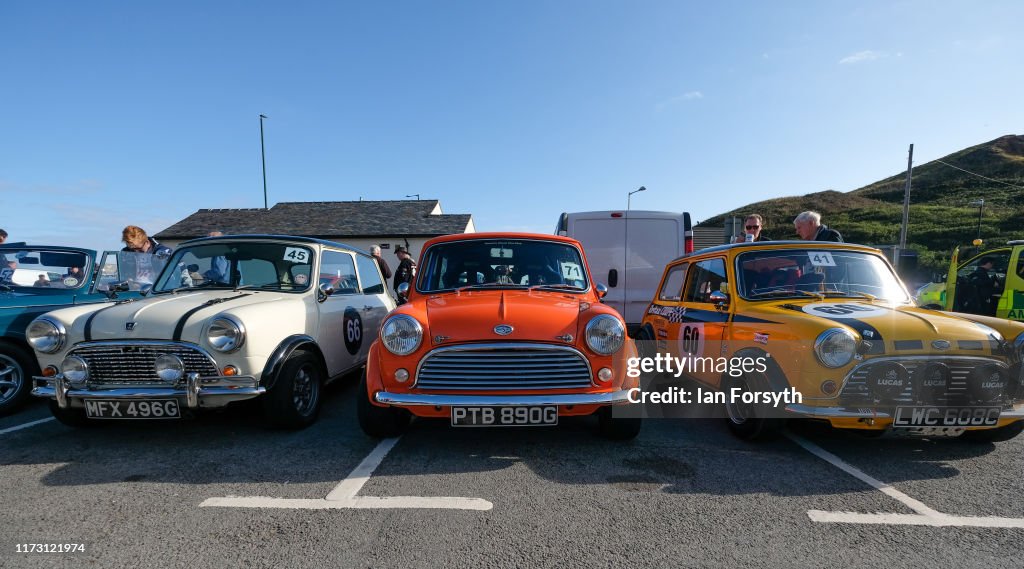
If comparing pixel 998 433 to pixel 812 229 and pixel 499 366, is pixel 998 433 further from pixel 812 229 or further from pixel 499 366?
pixel 499 366

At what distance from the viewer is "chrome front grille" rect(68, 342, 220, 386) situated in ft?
11.3

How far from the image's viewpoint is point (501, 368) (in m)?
3.24

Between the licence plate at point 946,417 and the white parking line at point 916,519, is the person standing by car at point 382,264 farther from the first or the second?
the licence plate at point 946,417

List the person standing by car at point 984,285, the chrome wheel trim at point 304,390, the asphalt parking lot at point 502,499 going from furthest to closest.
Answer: the person standing by car at point 984,285 < the chrome wheel trim at point 304,390 < the asphalt parking lot at point 502,499

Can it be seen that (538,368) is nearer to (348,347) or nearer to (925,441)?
(348,347)

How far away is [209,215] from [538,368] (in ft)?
Result: 104

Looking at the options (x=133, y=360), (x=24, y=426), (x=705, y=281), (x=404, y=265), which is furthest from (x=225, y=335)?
(x=404, y=265)

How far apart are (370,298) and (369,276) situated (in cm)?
39

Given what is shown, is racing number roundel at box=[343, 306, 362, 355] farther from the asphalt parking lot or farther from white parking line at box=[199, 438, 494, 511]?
white parking line at box=[199, 438, 494, 511]

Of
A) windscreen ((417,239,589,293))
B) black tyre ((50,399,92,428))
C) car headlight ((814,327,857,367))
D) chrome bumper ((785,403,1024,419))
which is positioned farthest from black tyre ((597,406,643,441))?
black tyre ((50,399,92,428))

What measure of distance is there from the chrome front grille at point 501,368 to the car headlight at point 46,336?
2836 millimetres

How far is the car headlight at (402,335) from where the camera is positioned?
3258mm

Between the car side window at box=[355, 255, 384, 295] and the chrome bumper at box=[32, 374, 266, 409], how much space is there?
7.86 ft

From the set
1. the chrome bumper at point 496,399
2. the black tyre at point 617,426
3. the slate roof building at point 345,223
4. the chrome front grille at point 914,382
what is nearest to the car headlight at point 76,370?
the chrome bumper at point 496,399
